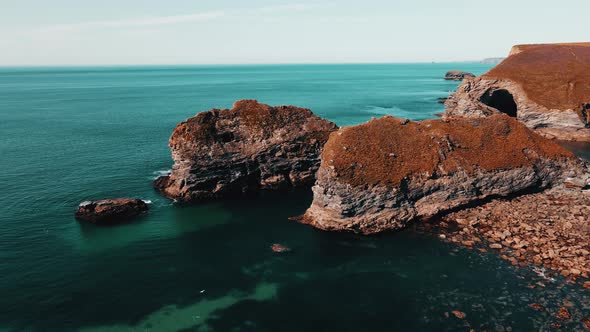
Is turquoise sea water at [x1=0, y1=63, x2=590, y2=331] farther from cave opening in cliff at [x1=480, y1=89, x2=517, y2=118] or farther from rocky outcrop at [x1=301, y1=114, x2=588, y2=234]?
cave opening in cliff at [x1=480, y1=89, x2=517, y2=118]

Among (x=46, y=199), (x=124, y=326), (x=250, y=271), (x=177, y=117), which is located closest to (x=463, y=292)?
(x=250, y=271)

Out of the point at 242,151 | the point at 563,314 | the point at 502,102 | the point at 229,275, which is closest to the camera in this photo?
the point at 563,314

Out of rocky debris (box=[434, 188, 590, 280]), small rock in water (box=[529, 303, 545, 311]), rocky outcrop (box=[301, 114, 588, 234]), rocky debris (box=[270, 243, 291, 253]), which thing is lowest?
small rock in water (box=[529, 303, 545, 311])

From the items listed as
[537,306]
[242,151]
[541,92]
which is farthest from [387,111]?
[537,306]

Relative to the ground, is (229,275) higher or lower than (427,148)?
lower

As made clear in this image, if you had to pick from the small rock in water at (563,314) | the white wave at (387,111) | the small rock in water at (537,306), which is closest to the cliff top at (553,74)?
the white wave at (387,111)

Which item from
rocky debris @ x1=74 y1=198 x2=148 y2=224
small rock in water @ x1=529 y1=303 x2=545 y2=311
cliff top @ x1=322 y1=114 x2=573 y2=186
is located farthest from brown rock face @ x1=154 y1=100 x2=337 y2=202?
small rock in water @ x1=529 y1=303 x2=545 y2=311

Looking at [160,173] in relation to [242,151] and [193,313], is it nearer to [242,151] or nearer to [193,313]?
[242,151]

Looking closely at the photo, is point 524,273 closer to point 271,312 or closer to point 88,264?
point 271,312

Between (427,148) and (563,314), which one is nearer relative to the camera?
(563,314)
